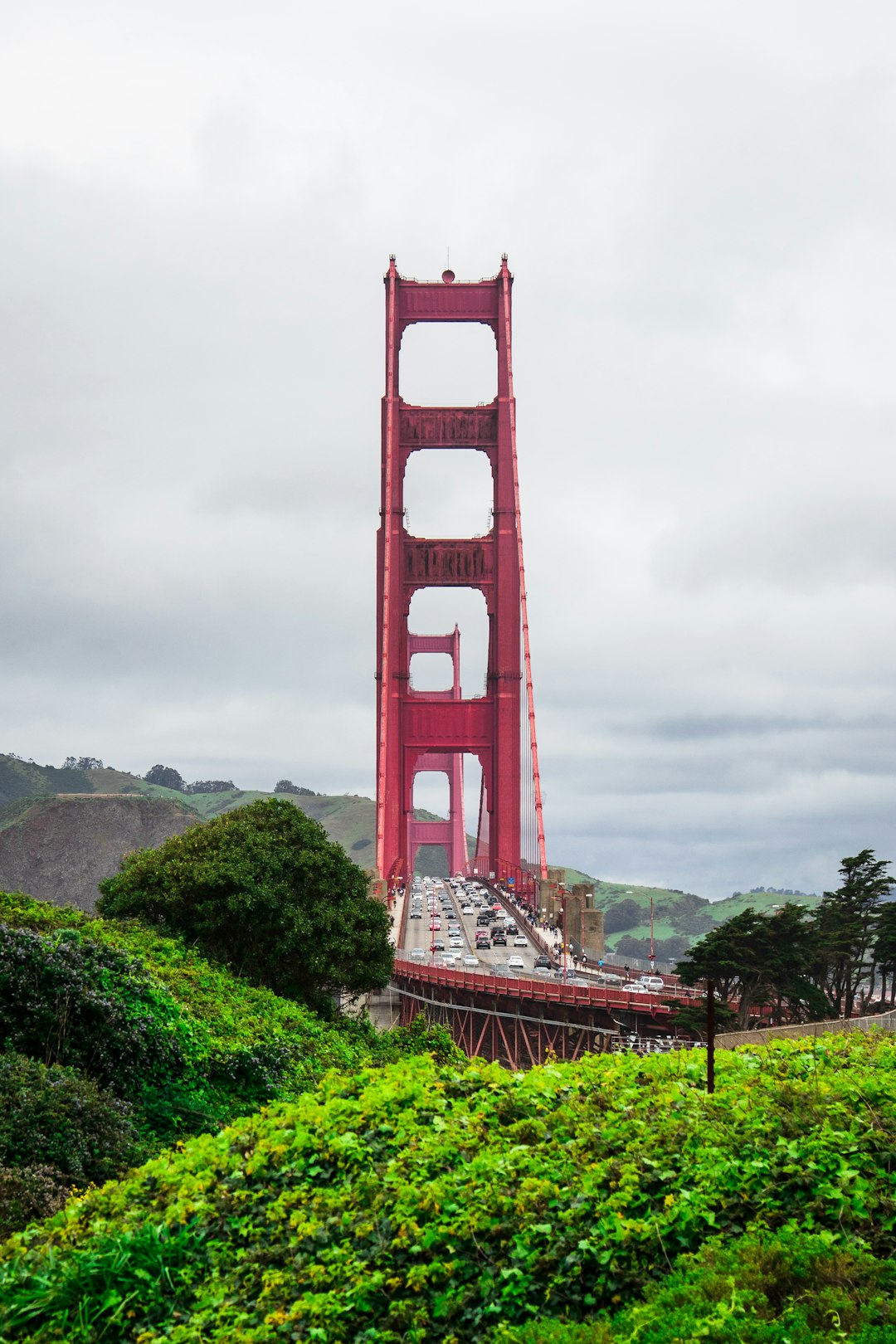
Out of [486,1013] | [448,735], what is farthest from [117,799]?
[486,1013]

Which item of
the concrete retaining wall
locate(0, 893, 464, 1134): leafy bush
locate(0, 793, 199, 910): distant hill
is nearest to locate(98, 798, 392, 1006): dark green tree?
locate(0, 893, 464, 1134): leafy bush

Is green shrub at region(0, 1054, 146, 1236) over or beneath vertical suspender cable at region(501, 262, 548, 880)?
beneath

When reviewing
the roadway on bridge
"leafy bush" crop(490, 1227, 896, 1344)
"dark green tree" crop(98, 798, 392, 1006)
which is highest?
"dark green tree" crop(98, 798, 392, 1006)

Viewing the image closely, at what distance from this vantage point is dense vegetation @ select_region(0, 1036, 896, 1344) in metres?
6.41

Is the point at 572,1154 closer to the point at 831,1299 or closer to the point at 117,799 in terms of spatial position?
the point at 831,1299

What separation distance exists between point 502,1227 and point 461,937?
178ft

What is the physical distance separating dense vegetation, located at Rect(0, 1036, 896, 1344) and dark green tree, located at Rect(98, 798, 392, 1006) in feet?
55.9

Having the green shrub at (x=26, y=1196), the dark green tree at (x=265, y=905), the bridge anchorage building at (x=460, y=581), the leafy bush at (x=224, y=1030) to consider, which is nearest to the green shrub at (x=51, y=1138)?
Answer: the green shrub at (x=26, y=1196)

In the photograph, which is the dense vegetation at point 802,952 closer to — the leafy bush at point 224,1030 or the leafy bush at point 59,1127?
the leafy bush at point 224,1030

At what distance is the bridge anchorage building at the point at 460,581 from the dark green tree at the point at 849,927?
2940cm

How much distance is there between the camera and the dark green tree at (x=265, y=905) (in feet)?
84.5

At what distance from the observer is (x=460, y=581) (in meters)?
74.7

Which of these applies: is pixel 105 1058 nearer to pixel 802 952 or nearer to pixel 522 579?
pixel 802 952

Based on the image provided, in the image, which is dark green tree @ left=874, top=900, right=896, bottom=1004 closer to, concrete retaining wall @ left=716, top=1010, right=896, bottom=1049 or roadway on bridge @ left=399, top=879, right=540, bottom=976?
roadway on bridge @ left=399, top=879, right=540, bottom=976
